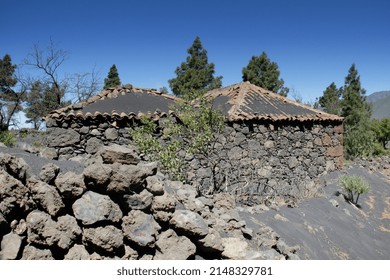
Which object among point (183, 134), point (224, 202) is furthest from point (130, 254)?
point (183, 134)

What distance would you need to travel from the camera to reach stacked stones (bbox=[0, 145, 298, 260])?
276 cm

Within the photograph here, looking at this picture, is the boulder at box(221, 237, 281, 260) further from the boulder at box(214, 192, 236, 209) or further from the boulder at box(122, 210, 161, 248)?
the boulder at box(214, 192, 236, 209)

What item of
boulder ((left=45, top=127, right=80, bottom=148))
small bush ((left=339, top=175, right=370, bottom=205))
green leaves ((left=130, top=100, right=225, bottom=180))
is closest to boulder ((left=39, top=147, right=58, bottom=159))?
boulder ((left=45, top=127, right=80, bottom=148))

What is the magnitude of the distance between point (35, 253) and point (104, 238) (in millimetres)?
625

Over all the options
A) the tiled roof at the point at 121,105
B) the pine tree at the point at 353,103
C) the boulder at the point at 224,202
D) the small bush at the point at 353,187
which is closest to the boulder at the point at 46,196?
the boulder at the point at 224,202

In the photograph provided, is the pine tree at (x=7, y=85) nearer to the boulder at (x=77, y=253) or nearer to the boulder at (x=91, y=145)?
the boulder at (x=91, y=145)

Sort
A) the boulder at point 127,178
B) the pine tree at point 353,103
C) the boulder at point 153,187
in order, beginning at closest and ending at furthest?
the boulder at point 127,178 → the boulder at point 153,187 → the pine tree at point 353,103

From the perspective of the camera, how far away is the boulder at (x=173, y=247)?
3109mm

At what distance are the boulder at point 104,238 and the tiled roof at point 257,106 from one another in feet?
18.4

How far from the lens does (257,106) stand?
9.70 m

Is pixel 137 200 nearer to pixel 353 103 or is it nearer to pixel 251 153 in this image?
pixel 251 153

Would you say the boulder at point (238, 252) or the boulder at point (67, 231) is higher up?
the boulder at point (67, 231)

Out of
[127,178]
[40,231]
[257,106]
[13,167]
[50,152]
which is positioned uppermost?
[257,106]

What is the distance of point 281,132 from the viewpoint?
9.16m
